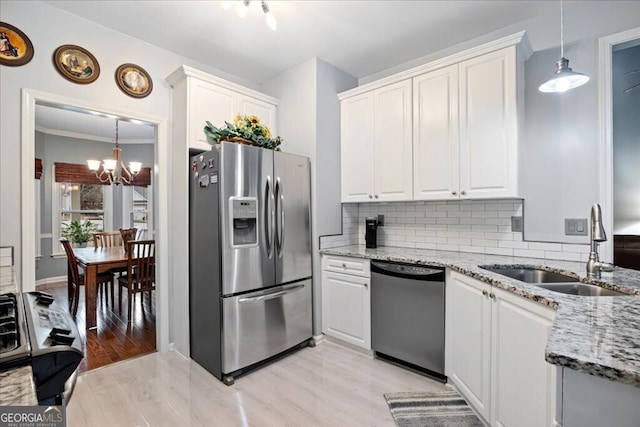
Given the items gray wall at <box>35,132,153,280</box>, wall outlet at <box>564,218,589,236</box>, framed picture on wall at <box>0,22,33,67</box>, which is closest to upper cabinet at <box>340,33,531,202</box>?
wall outlet at <box>564,218,589,236</box>

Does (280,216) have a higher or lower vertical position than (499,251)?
higher

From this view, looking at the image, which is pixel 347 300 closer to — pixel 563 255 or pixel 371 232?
pixel 371 232

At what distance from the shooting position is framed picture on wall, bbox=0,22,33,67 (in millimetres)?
1986

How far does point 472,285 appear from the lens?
6.18 feet

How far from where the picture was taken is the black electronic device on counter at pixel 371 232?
3.10 meters

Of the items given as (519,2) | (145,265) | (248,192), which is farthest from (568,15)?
(145,265)

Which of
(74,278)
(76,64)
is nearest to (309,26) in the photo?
(76,64)

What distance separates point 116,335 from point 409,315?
2906 mm

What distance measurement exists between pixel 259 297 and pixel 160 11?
2.27m

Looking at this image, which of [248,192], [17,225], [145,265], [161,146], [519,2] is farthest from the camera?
[145,265]

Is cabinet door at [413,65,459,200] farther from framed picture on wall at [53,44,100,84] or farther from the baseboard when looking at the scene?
the baseboard

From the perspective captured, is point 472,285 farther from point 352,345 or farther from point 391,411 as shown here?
point 352,345

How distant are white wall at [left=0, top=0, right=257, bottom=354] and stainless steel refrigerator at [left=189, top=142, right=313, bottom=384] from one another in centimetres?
21

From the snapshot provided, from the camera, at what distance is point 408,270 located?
7.72ft
